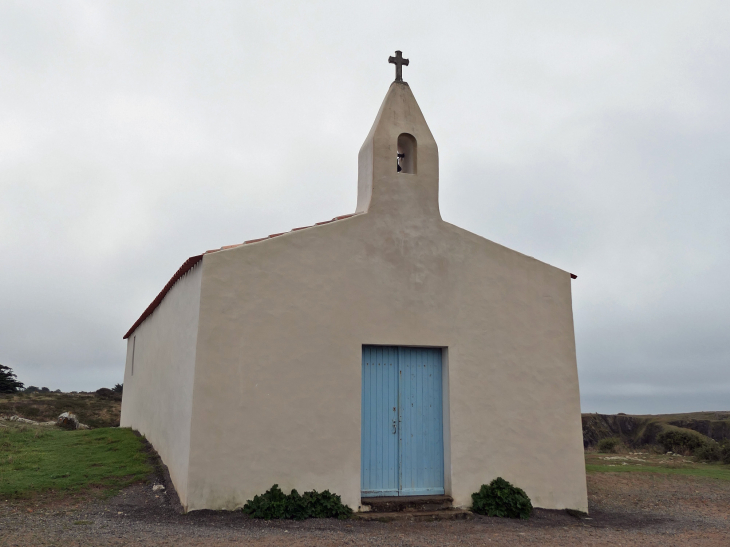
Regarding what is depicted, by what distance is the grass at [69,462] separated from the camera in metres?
9.07

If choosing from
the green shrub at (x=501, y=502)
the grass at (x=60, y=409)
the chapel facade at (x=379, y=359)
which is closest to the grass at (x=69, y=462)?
the chapel facade at (x=379, y=359)

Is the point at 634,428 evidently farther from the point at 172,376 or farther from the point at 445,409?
the point at 172,376

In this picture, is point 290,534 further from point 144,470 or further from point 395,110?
point 395,110

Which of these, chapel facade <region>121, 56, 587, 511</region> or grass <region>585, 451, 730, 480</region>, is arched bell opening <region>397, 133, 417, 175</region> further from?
grass <region>585, 451, 730, 480</region>

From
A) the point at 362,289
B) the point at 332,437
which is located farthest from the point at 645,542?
the point at 362,289

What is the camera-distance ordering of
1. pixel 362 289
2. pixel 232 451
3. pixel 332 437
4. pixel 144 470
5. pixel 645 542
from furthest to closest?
pixel 144 470 → pixel 362 289 → pixel 332 437 → pixel 232 451 → pixel 645 542

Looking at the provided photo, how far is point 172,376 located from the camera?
10.1 m

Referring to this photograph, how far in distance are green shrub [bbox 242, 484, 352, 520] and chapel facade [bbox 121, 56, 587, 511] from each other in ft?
0.49

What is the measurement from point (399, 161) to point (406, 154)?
211 mm

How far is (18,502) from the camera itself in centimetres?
829

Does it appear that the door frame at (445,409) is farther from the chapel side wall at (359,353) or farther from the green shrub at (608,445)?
the green shrub at (608,445)

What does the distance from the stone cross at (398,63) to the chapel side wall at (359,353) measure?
321cm

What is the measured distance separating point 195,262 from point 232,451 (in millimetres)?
2989

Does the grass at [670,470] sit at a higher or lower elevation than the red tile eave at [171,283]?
lower
